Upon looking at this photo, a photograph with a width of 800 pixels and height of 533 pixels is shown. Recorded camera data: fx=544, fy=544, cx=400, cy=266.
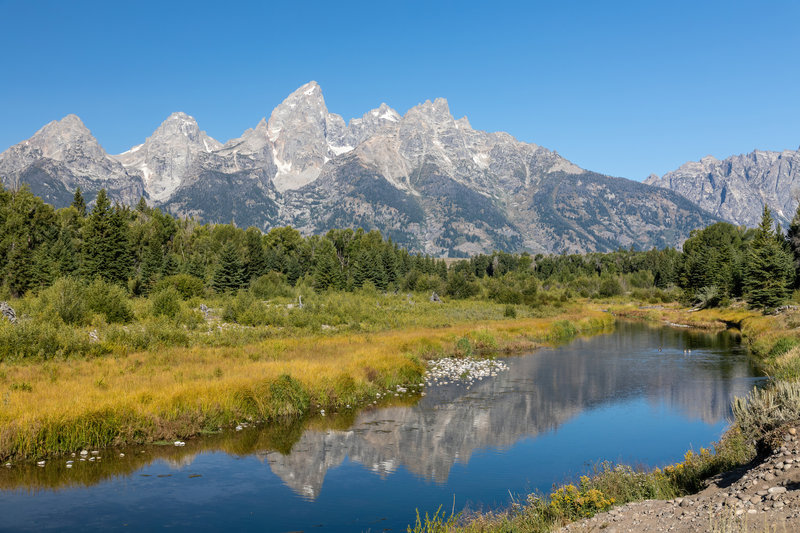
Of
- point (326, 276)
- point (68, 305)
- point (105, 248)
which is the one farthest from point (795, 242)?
point (105, 248)

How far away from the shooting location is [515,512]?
43.2ft

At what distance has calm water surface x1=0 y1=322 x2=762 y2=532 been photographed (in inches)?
579

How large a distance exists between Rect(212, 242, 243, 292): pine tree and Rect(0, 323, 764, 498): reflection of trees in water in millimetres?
63379

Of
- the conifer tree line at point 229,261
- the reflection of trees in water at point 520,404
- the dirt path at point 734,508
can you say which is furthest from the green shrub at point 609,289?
the dirt path at point 734,508

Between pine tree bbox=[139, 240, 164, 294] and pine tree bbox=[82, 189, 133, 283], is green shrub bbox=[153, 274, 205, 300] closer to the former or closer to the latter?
pine tree bbox=[82, 189, 133, 283]

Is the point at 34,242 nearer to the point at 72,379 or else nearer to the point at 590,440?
the point at 72,379

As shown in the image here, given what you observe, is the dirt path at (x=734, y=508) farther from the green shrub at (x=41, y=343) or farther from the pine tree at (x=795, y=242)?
the pine tree at (x=795, y=242)

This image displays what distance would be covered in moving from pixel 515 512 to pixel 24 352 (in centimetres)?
Result: 2760

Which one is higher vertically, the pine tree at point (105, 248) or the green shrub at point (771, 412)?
the pine tree at point (105, 248)

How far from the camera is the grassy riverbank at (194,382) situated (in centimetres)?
1875

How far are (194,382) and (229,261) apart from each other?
241ft

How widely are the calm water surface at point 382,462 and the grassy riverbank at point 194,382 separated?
3.48 ft

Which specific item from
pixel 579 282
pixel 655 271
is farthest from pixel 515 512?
pixel 655 271

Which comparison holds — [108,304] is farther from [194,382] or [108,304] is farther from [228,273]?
[228,273]
